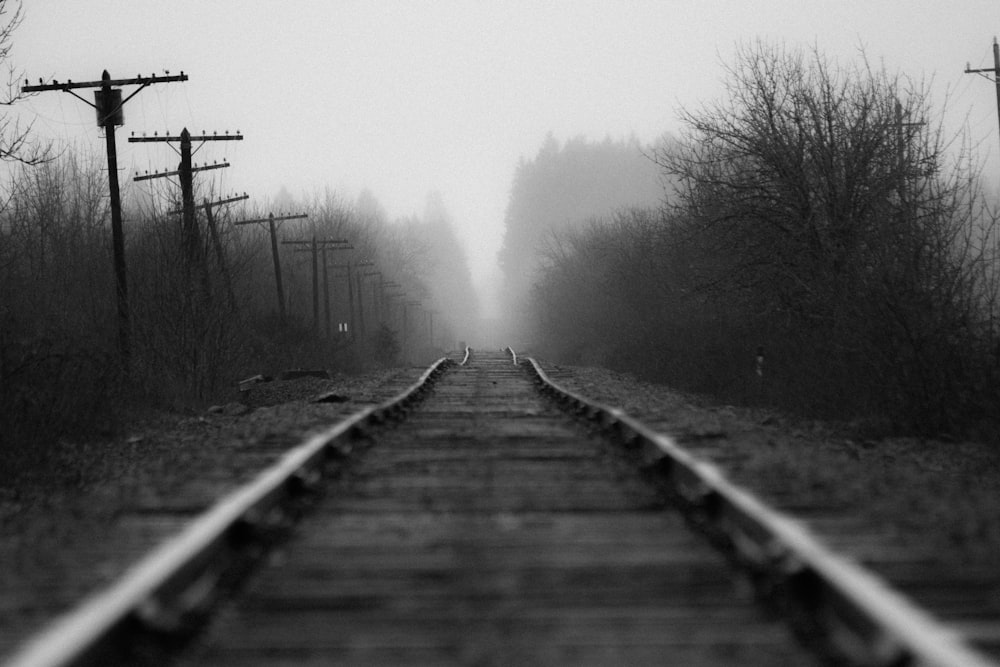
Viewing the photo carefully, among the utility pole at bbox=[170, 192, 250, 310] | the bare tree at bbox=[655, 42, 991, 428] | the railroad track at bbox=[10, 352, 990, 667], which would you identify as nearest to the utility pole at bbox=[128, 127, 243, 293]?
the utility pole at bbox=[170, 192, 250, 310]

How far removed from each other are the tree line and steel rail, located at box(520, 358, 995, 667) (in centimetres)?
807

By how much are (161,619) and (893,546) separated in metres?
2.73

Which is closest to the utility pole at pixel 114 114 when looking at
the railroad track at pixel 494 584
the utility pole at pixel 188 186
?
the utility pole at pixel 188 186

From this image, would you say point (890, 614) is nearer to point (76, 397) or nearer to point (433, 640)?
point (433, 640)

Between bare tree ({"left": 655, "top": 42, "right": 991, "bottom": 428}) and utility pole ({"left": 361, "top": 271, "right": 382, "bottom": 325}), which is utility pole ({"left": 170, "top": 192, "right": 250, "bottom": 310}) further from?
utility pole ({"left": 361, "top": 271, "right": 382, "bottom": 325})

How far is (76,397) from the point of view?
1497cm

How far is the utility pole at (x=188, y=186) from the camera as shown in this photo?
24.2 metres

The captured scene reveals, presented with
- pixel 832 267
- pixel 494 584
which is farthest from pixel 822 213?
pixel 494 584

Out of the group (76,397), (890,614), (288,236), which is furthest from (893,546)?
(288,236)

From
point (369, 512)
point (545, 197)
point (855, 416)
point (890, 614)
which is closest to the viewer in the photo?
point (890, 614)

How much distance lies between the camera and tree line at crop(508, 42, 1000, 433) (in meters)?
13.5

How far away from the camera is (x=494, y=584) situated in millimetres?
4035

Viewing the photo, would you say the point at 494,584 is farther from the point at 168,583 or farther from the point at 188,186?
the point at 188,186

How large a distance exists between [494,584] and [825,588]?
3.90 ft
